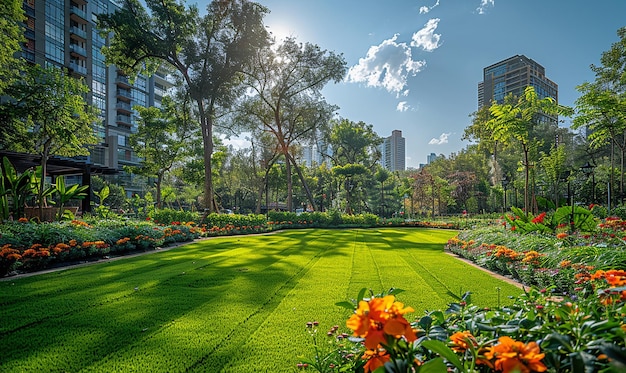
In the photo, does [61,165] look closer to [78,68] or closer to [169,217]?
[169,217]

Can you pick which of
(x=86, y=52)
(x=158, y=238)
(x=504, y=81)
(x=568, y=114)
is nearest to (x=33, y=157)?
(x=158, y=238)

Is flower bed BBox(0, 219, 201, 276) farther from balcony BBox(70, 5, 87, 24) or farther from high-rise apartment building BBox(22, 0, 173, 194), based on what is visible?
balcony BBox(70, 5, 87, 24)

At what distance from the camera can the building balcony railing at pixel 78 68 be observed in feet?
116

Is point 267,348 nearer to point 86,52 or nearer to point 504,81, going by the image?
point 86,52

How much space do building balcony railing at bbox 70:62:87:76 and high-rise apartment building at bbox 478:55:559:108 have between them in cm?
6636

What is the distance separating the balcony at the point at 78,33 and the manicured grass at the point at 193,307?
41.8 metres

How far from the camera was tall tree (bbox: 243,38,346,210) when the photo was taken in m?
22.5

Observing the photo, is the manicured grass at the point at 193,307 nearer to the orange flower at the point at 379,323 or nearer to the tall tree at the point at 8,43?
the orange flower at the point at 379,323

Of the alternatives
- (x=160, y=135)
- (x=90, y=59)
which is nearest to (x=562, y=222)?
(x=160, y=135)

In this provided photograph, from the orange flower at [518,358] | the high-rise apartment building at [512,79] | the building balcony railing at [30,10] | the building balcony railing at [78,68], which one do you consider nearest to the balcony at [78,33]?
the building balcony railing at [78,68]

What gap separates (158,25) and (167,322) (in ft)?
59.8

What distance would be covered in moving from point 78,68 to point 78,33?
4167 mm

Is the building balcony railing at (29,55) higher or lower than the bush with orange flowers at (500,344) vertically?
higher

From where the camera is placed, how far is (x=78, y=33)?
36281 mm
